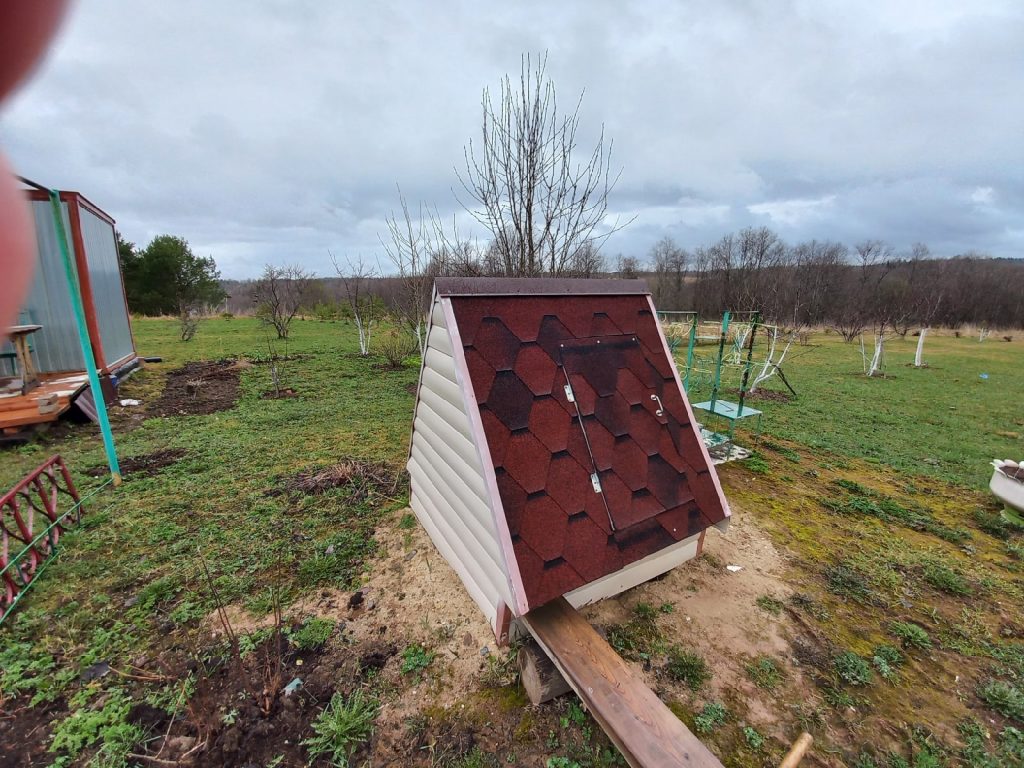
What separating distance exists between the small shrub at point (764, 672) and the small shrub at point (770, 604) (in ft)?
1.54

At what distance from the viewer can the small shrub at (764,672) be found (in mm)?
2734

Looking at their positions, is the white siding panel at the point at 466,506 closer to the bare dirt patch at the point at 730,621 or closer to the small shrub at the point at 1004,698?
the bare dirt patch at the point at 730,621

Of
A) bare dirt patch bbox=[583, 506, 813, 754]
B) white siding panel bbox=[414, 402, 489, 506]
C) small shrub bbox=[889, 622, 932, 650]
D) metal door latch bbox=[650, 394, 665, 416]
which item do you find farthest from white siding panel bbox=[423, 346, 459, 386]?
small shrub bbox=[889, 622, 932, 650]

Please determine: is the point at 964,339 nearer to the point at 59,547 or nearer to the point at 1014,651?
the point at 1014,651

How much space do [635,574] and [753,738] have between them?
106cm

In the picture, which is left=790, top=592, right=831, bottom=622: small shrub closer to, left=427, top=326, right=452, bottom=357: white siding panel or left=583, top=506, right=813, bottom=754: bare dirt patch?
left=583, top=506, right=813, bottom=754: bare dirt patch

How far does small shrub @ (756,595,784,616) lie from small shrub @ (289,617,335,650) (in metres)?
3.15

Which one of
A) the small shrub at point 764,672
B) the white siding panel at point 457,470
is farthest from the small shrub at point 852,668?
the white siding panel at point 457,470

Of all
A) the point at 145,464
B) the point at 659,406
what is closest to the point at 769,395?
the point at 659,406

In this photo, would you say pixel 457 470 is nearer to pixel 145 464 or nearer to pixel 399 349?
pixel 145 464

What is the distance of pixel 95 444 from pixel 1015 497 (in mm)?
10757

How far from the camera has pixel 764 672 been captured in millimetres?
2801

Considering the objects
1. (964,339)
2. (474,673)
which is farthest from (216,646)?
(964,339)

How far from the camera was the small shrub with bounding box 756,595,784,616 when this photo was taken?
3285 mm
